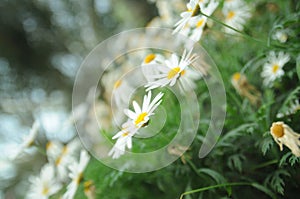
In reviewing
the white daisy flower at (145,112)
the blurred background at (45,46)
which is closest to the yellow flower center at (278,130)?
the white daisy flower at (145,112)

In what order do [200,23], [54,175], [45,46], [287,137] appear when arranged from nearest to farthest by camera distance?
[287,137] < [200,23] < [54,175] < [45,46]

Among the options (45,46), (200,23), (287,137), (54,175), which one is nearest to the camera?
(287,137)

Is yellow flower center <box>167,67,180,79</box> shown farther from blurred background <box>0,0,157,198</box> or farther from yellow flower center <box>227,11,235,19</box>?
blurred background <box>0,0,157,198</box>

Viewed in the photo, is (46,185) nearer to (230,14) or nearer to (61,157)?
(61,157)

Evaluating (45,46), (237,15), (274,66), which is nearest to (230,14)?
(237,15)

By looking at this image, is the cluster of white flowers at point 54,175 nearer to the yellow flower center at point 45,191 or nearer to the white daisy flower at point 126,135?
the yellow flower center at point 45,191

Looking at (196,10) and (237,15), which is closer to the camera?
(196,10)

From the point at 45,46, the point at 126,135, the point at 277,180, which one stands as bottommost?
the point at 277,180
